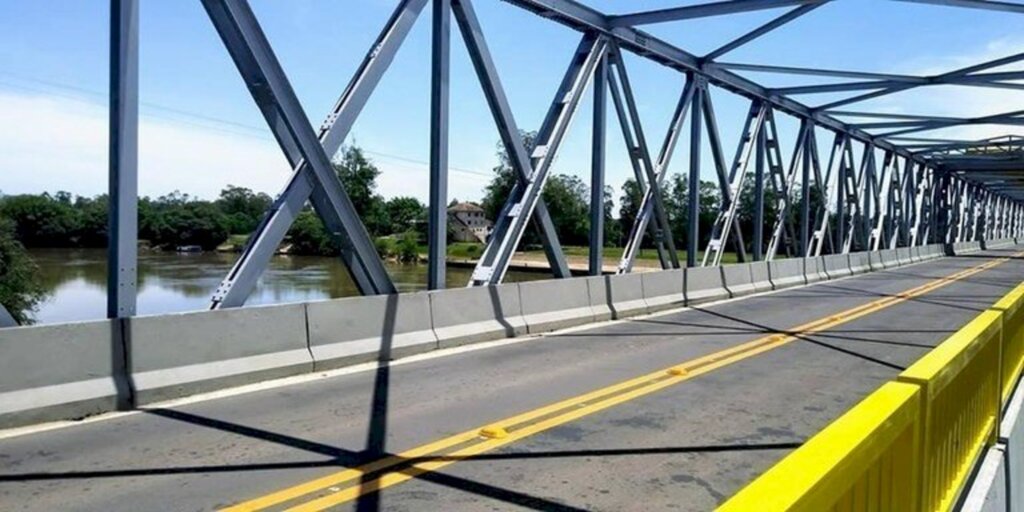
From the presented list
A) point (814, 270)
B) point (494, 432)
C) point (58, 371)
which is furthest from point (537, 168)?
point (814, 270)

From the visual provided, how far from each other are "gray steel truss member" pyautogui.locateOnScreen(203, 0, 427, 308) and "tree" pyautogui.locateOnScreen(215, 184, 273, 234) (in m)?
33.0

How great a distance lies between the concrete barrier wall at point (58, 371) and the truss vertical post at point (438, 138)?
5114 mm

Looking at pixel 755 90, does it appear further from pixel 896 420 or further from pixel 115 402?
pixel 896 420

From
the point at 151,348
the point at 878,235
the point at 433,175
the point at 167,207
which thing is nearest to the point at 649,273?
the point at 433,175

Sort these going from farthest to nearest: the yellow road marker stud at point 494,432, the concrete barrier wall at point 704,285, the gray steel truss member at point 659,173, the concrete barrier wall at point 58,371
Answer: the concrete barrier wall at point 704,285, the gray steel truss member at point 659,173, the concrete barrier wall at point 58,371, the yellow road marker stud at point 494,432

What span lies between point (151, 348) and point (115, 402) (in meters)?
0.64

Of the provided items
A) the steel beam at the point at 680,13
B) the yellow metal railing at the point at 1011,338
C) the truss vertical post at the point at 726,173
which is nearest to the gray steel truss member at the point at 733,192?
the truss vertical post at the point at 726,173

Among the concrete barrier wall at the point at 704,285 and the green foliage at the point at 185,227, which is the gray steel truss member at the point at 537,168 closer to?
the concrete barrier wall at the point at 704,285

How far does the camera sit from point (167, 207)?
45531 millimetres

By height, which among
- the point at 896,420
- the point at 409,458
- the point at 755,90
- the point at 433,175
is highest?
the point at 755,90

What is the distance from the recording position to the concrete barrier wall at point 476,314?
10.5 metres

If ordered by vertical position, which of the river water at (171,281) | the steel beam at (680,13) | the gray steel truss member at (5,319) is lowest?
the river water at (171,281)

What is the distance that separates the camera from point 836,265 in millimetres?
27781

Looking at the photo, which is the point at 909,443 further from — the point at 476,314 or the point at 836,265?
the point at 836,265
